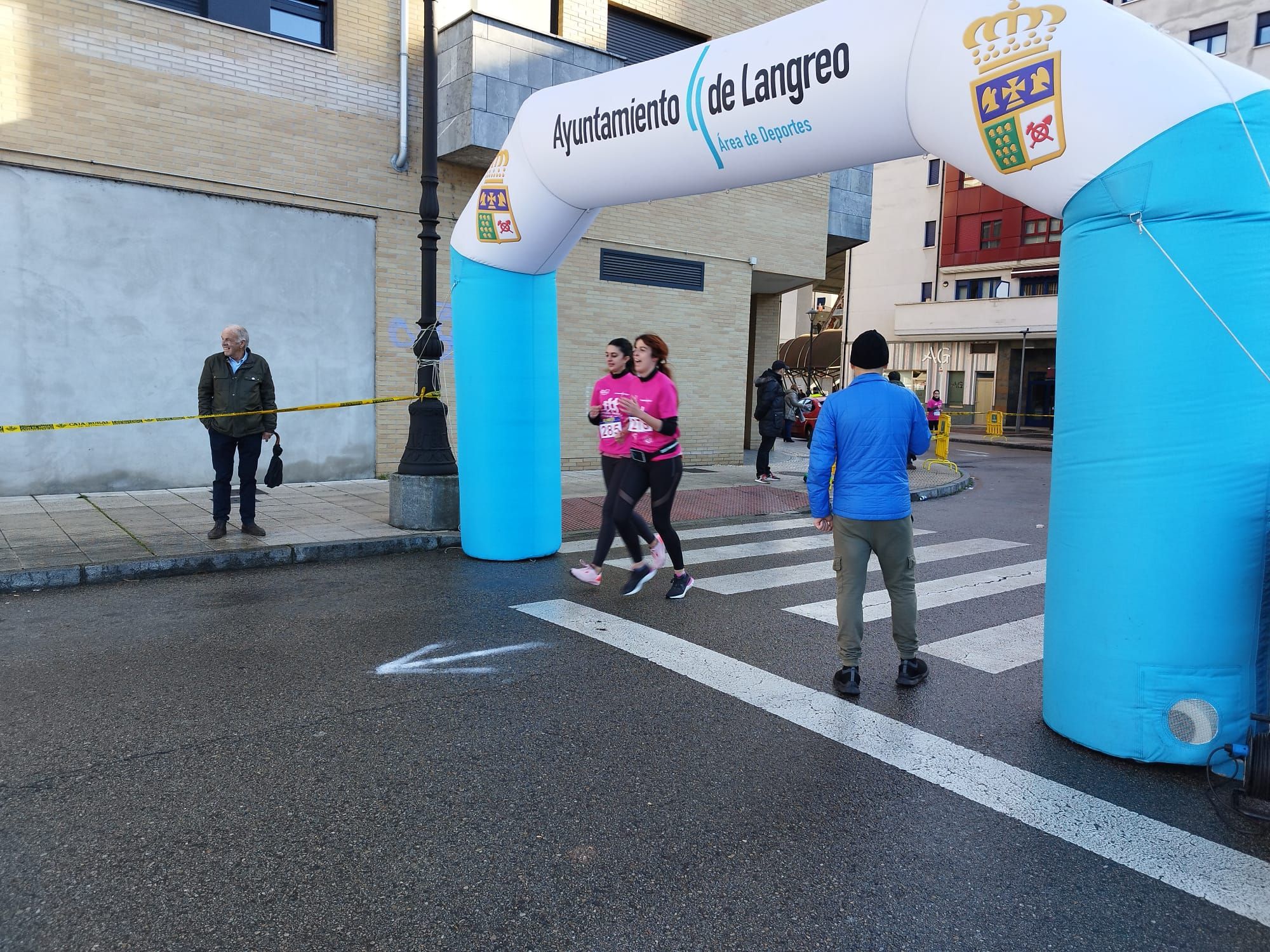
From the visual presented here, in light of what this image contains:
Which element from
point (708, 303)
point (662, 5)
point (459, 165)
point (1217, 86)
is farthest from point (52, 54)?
point (1217, 86)

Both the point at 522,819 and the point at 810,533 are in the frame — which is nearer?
the point at 522,819

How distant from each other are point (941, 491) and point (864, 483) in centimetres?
1047

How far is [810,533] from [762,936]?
7510mm

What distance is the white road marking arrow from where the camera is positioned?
499 cm

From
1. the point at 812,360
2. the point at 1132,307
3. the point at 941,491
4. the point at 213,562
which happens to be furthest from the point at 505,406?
the point at 812,360

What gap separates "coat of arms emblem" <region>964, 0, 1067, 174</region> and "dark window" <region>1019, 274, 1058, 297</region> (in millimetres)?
43295

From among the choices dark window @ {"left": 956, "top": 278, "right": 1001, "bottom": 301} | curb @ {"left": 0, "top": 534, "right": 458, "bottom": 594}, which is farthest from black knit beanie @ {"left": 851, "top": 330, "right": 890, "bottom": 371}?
dark window @ {"left": 956, "top": 278, "right": 1001, "bottom": 301}

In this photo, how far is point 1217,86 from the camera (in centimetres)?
362

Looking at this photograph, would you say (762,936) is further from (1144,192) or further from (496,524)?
→ (496,524)

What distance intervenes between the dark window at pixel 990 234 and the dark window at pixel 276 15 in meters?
39.5

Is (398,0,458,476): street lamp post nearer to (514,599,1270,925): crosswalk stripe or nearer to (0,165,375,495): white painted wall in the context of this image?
(0,165,375,495): white painted wall

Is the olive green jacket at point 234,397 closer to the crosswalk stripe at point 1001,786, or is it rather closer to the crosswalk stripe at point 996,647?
the crosswalk stripe at point 1001,786

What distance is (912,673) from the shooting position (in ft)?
16.3

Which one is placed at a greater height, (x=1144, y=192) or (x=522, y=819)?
(x=1144, y=192)
